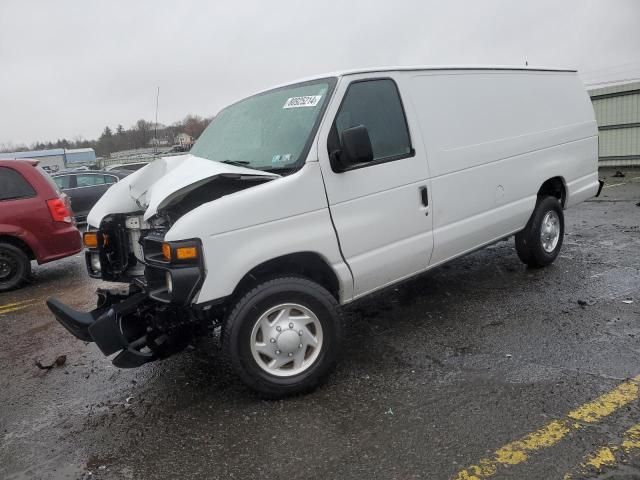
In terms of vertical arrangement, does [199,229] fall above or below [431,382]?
above

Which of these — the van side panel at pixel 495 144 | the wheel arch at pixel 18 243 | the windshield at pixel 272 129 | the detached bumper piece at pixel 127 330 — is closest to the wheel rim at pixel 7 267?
the wheel arch at pixel 18 243

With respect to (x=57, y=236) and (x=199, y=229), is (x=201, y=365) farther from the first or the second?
(x=57, y=236)

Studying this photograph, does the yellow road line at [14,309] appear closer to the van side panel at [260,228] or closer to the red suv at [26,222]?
the red suv at [26,222]

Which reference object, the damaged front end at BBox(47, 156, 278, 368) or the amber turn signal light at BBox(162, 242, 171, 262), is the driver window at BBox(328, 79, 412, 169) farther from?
the amber turn signal light at BBox(162, 242, 171, 262)

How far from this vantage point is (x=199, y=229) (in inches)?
115

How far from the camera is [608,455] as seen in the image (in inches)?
98.3

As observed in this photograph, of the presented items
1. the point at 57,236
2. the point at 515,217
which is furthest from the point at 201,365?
the point at 57,236

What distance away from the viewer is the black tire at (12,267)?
688cm

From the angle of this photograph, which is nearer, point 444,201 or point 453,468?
point 453,468

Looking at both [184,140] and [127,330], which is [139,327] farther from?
[184,140]

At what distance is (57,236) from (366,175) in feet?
16.9

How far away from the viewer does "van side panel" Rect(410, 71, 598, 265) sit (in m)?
4.19

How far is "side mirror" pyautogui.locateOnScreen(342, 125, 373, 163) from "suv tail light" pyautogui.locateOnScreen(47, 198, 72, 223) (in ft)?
17.0

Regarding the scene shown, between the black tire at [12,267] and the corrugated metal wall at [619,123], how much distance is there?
17.1 m
